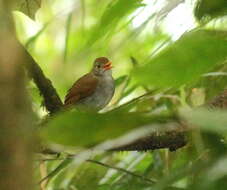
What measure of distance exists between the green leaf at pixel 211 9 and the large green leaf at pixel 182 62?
0.22ft

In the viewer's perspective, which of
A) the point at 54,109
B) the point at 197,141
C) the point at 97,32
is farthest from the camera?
the point at 54,109

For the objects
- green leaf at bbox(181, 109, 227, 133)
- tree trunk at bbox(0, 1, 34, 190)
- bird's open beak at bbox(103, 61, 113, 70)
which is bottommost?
green leaf at bbox(181, 109, 227, 133)

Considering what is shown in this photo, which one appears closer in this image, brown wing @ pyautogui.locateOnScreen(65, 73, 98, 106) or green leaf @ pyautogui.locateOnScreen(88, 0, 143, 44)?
green leaf @ pyautogui.locateOnScreen(88, 0, 143, 44)

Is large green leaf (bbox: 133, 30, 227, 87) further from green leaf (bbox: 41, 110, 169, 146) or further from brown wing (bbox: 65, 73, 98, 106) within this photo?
brown wing (bbox: 65, 73, 98, 106)

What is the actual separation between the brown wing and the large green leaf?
262cm

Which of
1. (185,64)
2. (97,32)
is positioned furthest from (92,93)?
(185,64)

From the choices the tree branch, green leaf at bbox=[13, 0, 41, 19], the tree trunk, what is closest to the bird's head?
the tree branch

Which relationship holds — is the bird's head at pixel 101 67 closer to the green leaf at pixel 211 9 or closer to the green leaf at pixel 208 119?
the green leaf at pixel 211 9

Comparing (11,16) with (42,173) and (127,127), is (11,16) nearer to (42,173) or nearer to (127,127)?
(127,127)

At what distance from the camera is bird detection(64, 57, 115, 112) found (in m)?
3.30

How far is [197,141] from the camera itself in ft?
1.59

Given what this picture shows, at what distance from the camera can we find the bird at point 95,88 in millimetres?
3299

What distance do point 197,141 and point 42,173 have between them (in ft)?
3.79

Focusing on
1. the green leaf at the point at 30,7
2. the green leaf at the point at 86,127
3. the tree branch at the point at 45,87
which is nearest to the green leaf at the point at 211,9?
the green leaf at the point at 86,127
